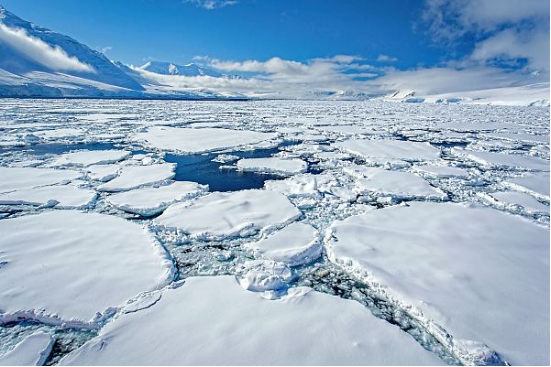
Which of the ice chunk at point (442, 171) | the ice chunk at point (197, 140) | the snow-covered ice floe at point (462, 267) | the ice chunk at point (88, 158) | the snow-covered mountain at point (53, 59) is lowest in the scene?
the snow-covered ice floe at point (462, 267)

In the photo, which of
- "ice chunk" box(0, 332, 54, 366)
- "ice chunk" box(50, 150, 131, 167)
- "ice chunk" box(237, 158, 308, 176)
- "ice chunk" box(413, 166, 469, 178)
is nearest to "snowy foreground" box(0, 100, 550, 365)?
"ice chunk" box(0, 332, 54, 366)

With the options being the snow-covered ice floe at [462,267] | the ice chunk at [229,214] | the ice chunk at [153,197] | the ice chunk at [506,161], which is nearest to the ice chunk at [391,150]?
the ice chunk at [506,161]

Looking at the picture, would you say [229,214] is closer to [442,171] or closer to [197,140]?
[442,171]

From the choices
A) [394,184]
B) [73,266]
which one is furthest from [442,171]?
[73,266]

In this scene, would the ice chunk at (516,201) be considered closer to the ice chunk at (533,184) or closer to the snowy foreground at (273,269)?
the snowy foreground at (273,269)

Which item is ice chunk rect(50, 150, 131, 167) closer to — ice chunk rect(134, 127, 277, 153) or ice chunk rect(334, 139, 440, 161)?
ice chunk rect(134, 127, 277, 153)

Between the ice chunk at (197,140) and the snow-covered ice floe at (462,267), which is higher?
the ice chunk at (197,140)
